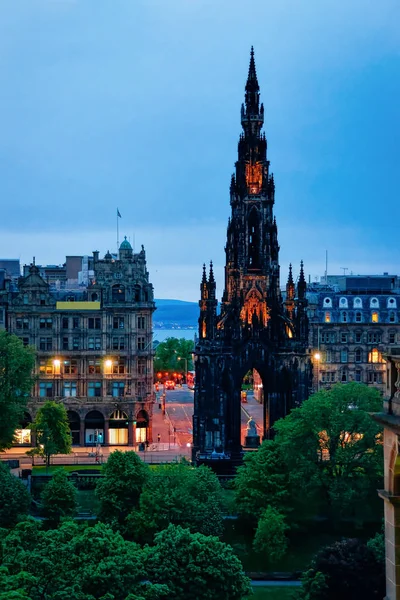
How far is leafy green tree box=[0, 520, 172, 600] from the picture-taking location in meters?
43.3

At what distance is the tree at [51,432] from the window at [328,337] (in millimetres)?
50350

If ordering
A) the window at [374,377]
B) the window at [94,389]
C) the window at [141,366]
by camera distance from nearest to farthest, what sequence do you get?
the window at [94,389] < the window at [141,366] < the window at [374,377]

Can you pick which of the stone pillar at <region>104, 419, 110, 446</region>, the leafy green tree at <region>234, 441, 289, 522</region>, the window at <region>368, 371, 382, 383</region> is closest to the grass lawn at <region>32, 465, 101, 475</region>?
the stone pillar at <region>104, 419, 110, 446</region>

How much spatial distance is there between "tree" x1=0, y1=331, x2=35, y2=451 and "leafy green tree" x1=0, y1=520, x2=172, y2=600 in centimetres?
4360

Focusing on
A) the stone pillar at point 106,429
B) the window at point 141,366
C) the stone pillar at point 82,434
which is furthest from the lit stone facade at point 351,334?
the stone pillar at point 82,434

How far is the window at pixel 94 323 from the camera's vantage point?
117 metres

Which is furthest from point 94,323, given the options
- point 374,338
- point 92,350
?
point 374,338

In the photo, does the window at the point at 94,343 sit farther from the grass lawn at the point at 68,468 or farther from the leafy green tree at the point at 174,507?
the leafy green tree at the point at 174,507

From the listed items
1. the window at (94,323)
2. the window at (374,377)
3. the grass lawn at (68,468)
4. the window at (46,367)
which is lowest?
the grass lawn at (68,468)

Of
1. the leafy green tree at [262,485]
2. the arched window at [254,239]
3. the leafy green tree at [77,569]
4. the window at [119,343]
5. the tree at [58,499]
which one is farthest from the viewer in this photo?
the window at [119,343]

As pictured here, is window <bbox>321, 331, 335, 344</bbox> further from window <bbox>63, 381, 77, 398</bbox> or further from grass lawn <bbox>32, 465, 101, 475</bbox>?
grass lawn <bbox>32, 465, 101, 475</bbox>

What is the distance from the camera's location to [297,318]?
107062mm

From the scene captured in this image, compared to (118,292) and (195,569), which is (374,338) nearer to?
(118,292)

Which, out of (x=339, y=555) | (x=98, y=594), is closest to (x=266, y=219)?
(x=339, y=555)
